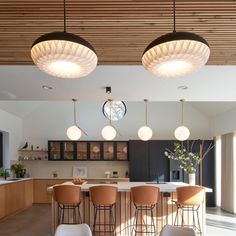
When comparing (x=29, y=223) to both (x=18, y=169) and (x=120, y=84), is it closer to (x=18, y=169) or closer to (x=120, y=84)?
(x=18, y=169)

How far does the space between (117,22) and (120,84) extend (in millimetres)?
1927

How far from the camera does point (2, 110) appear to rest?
8602mm

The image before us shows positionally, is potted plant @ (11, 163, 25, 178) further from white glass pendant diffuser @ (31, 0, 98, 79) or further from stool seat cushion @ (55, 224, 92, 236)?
white glass pendant diffuser @ (31, 0, 98, 79)

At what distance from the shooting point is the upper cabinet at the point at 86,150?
9945mm

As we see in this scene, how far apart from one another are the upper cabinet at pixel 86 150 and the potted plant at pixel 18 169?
98cm

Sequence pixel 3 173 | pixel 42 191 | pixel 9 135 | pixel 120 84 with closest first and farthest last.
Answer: pixel 120 84, pixel 3 173, pixel 9 135, pixel 42 191

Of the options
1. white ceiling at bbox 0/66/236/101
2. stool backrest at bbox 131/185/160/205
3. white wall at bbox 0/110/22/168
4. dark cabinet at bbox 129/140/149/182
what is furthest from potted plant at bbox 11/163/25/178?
stool backrest at bbox 131/185/160/205

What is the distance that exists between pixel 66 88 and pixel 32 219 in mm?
3924

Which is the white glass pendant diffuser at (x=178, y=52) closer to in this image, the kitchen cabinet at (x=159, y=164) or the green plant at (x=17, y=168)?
the kitchen cabinet at (x=159, y=164)

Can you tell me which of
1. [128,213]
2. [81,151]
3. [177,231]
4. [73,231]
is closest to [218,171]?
[81,151]

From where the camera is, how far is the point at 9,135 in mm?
9117

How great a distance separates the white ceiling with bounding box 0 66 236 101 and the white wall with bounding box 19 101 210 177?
174 inches

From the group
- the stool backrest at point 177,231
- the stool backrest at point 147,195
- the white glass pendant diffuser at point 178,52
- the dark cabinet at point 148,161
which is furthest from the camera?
the dark cabinet at point 148,161

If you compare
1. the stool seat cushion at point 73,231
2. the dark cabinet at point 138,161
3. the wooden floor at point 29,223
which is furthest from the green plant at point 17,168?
the stool seat cushion at point 73,231
